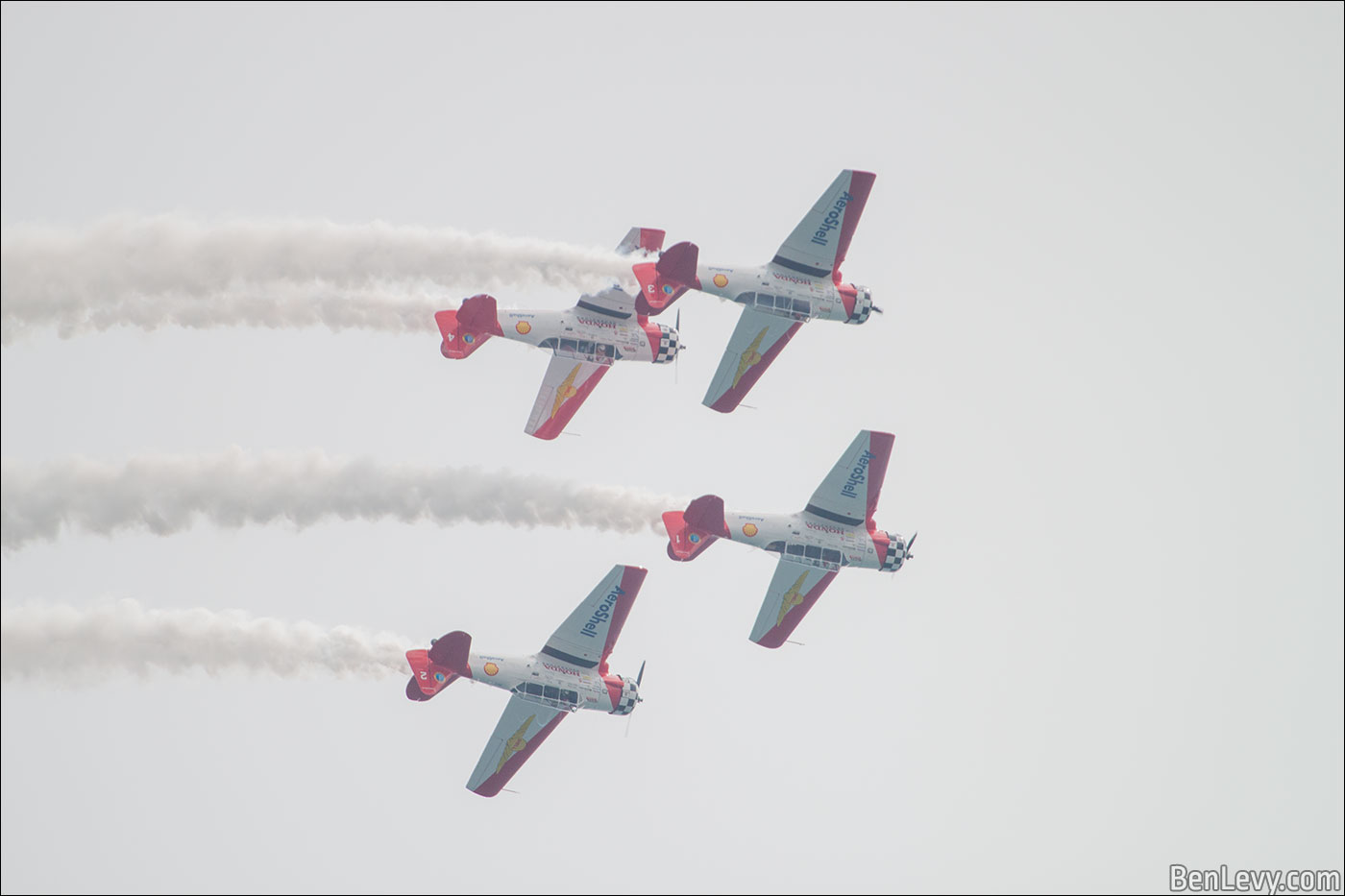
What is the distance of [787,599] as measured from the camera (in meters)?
65.8

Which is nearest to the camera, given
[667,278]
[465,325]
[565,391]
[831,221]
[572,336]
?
[831,221]

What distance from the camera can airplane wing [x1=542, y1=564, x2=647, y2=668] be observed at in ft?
207

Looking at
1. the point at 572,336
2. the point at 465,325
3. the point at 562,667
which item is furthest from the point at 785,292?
the point at 562,667

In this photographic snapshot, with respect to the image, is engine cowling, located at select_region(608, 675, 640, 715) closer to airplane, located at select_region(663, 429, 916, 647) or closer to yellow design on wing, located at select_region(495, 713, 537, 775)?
yellow design on wing, located at select_region(495, 713, 537, 775)

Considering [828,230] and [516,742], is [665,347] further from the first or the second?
[516,742]

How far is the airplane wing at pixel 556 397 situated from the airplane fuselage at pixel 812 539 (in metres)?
5.74

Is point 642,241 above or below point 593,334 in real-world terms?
above

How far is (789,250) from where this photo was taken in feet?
203

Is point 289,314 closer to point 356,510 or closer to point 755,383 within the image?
point 356,510

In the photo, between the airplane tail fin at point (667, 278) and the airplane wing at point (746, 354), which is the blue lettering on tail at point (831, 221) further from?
the airplane tail fin at point (667, 278)

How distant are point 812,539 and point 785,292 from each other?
7.44 meters

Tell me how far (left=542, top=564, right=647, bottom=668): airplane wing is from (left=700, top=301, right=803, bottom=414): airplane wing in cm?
595

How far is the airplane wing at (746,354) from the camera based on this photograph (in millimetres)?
63562

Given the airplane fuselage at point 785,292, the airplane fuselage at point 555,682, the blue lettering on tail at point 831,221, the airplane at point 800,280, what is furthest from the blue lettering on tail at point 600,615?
the blue lettering on tail at point 831,221
